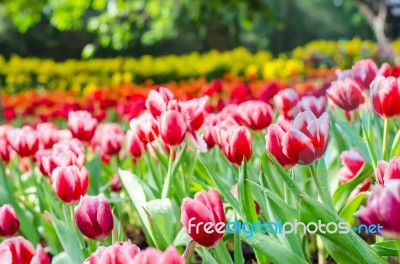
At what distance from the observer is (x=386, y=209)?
0.79 meters

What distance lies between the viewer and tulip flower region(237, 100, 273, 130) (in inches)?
67.9

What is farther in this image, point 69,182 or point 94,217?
point 69,182

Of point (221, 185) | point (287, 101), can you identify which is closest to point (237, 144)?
point (221, 185)

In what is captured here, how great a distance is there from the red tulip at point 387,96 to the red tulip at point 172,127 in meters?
0.40

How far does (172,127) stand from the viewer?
1460 mm

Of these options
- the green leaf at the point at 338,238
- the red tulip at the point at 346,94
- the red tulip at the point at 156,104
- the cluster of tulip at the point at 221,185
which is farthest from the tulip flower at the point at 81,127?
the green leaf at the point at 338,238

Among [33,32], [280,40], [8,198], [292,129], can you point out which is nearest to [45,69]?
[8,198]

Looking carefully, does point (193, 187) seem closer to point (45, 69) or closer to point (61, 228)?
point (61, 228)

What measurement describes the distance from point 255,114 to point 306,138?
2.03 feet

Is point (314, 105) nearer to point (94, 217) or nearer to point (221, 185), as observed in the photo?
point (221, 185)

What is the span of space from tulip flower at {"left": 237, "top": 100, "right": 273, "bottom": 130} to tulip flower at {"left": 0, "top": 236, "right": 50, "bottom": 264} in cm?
83

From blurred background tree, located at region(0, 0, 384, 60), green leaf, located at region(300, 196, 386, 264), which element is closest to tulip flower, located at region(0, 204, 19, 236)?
green leaf, located at region(300, 196, 386, 264)

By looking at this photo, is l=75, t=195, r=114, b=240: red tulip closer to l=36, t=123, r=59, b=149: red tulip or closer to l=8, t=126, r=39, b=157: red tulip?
l=8, t=126, r=39, b=157: red tulip

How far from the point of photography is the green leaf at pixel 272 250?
3.64 feet
